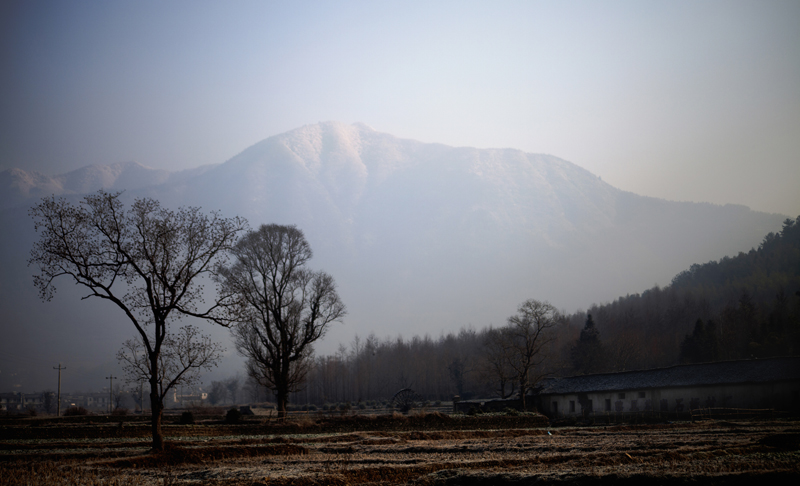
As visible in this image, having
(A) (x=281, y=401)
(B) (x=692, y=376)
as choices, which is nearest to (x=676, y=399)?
(B) (x=692, y=376)

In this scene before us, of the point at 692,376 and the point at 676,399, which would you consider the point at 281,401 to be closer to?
the point at 676,399

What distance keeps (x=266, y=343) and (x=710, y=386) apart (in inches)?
1468

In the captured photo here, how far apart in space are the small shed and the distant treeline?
48.9 ft

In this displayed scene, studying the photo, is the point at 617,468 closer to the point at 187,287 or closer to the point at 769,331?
the point at 187,287

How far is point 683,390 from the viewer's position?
43.3 m

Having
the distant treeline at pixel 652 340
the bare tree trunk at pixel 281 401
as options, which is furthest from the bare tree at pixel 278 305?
the distant treeline at pixel 652 340

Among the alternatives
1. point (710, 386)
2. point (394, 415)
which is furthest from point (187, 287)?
point (710, 386)

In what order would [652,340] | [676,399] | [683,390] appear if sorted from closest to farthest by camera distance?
[683,390] → [676,399] → [652,340]

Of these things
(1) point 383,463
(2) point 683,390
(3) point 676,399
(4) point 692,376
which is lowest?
(3) point 676,399

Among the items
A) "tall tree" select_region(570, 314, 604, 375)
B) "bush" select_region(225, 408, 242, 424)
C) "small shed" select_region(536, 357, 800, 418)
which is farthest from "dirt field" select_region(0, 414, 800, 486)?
"tall tree" select_region(570, 314, 604, 375)

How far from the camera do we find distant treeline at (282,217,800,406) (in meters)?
71.2

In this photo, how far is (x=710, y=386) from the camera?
136ft

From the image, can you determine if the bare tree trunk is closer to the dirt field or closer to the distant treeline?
the dirt field

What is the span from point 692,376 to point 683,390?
1698 millimetres
